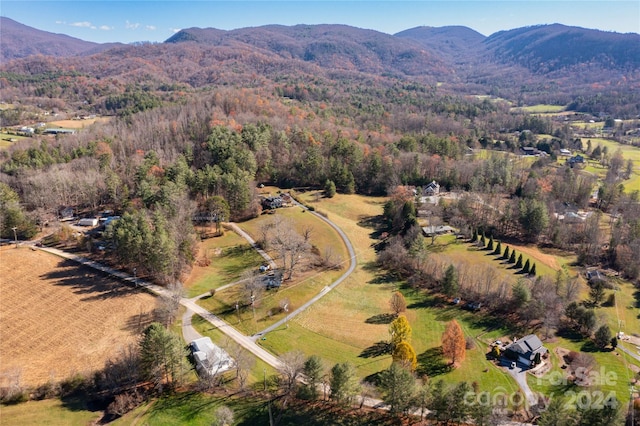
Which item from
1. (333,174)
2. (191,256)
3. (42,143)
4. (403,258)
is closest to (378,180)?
(333,174)

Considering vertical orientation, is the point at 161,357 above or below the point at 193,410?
above

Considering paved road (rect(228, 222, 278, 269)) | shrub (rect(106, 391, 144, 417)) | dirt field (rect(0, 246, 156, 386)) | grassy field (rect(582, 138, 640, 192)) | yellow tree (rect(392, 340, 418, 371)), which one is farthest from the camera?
grassy field (rect(582, 138, 640, 192))

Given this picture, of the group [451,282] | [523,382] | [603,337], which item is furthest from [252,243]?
[603,337]

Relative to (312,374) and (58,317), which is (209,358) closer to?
(312,374)

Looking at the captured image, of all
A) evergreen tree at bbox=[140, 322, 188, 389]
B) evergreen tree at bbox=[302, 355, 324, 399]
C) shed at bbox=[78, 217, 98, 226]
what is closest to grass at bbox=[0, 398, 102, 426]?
evergreen tree at bbox=[140, 322, 188, 389]

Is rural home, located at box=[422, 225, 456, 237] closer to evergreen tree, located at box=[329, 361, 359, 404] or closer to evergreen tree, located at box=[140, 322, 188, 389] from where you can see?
evergreen tree, located at box=[329, 361, 359, 404]

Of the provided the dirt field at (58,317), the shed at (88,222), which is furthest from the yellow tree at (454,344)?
the shed at (88,222)
